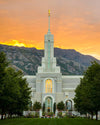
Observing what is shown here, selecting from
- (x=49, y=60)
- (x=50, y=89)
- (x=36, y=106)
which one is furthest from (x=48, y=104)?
(x=49, y=60)

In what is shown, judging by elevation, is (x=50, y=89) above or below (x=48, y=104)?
above

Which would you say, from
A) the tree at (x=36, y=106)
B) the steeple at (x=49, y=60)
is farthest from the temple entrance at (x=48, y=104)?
the steeple at (x=49, y=60)

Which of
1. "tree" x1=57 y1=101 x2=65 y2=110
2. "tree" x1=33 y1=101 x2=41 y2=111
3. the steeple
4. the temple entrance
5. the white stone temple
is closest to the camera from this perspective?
"tree" x1=33 y1=101 x2=41 y2=111

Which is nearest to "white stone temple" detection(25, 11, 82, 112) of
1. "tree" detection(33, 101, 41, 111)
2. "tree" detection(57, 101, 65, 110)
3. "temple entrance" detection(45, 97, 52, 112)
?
"temple entrance" detection(45, 97, 52, 112)

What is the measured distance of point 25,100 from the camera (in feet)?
221

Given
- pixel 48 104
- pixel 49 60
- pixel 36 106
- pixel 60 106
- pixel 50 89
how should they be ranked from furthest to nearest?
pixel 49 60
pixel 48 104
pixel 50 89
pixel 60 106
pixel 36 106

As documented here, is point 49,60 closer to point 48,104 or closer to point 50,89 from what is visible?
point 50,89

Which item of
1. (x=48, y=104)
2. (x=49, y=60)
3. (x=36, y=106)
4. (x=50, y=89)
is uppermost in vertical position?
(x=49, y=60)

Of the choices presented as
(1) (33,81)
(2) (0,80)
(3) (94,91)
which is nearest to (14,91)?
(2) (0,80)

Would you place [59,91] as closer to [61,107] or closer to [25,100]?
[61,107]

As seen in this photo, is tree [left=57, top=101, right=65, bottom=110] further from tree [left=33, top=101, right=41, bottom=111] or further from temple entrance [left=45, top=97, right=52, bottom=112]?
temple entrance [left=45, top=97, right=52, bottom=112]

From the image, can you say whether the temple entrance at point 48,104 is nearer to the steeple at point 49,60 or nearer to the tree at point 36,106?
the tree at point 36,106

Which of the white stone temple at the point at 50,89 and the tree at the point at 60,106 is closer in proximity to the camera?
the tree at the point at 60,106

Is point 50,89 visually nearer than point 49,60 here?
Yes
